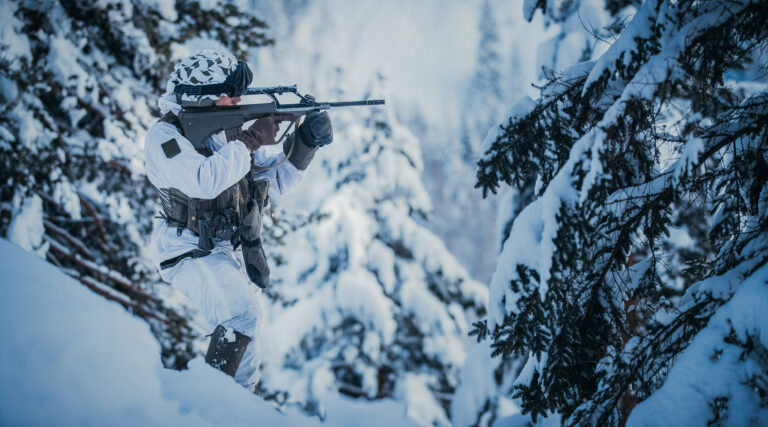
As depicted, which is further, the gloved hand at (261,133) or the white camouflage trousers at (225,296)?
the gloved hand at (261,133)

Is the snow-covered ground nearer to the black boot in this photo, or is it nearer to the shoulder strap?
the black boot

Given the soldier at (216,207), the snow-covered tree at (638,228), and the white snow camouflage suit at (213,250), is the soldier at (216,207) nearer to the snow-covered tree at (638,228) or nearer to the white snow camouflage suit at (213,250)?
the white snow camouflage suit at (213,250)

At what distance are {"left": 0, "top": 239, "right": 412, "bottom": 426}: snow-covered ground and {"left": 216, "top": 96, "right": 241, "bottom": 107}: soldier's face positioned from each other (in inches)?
72.7

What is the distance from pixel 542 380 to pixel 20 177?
6.72 metres

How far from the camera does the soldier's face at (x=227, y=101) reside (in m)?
3.83

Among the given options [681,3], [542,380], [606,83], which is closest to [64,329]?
[542,380]

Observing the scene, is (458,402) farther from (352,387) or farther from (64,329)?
(64,329)

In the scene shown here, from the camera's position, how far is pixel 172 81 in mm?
3752

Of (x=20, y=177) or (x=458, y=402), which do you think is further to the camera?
(x=458, y=402)

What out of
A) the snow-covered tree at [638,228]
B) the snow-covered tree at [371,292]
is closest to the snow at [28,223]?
the snow-covered tree at [371,292]

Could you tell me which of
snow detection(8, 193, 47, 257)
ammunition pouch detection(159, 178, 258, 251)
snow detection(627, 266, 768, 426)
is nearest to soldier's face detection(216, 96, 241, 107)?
ammunition pouch detection(159, 178, 258, 251)

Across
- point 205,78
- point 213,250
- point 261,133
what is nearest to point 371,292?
point 213,250

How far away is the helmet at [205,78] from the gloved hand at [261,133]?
0.33 m

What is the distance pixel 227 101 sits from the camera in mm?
3889
